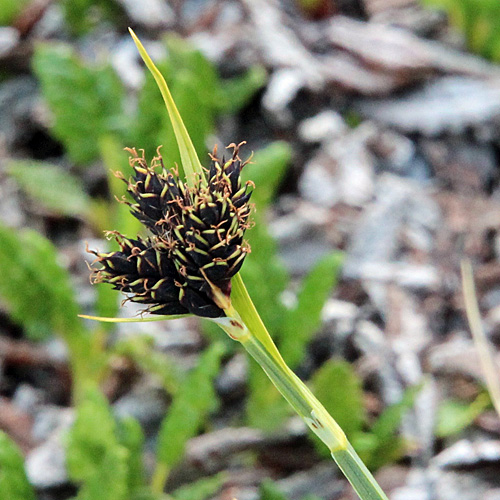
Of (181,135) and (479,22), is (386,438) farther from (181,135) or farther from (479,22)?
(479,22)

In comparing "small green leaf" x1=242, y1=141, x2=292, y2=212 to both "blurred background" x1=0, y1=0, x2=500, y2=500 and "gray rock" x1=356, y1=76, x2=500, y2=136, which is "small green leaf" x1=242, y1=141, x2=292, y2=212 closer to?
"blurred background" x1=0, y1=0, x2=500, y2=500

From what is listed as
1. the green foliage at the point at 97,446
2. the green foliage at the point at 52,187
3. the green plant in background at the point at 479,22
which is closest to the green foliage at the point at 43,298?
the green foliage at the point at 97,446

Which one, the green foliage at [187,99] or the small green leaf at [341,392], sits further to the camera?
the green foliage at [187,99]

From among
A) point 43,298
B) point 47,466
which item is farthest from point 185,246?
point 43,298

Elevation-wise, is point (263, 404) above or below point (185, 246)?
below

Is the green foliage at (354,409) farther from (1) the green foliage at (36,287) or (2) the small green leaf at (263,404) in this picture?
(1) the green foliage at (36,287)

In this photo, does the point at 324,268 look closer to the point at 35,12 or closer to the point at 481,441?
the point at 481,441

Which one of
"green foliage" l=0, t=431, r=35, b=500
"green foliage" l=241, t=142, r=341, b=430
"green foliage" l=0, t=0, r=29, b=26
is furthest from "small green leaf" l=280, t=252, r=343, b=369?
"green foliage" l=0, t=0, r=29, b=26
